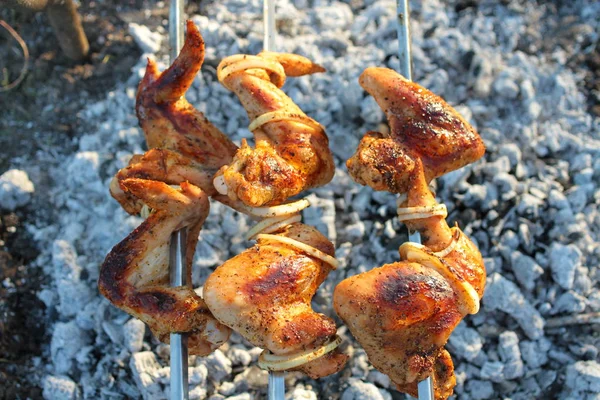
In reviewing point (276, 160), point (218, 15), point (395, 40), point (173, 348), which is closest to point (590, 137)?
point (395, 40)

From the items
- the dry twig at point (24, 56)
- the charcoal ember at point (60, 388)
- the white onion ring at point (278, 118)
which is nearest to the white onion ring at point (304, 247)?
the white onion ring at point (278, 118)

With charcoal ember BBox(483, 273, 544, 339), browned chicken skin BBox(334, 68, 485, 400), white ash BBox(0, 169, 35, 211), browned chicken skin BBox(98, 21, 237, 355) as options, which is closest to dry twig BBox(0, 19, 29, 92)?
white ash BBox(0, 169, 35, 211)

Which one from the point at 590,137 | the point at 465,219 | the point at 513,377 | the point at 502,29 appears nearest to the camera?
the point at 513,377

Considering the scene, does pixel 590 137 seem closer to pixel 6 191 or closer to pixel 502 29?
pixel 502 29

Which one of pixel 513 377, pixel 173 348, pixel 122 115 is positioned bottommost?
pixel 513 377

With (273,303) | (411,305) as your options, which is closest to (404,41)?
(411,305)

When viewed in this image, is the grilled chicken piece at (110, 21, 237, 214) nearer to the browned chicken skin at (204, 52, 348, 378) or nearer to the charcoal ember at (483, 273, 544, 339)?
the browned chicken skin at (204, 52, 348, 378)
